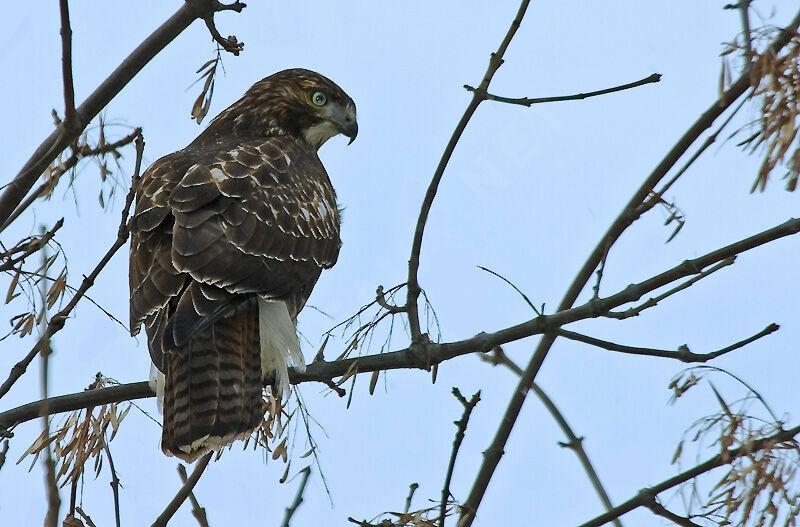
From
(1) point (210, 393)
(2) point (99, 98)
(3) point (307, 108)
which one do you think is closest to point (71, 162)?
(2) point (99, 98)

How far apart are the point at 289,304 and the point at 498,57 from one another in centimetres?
175

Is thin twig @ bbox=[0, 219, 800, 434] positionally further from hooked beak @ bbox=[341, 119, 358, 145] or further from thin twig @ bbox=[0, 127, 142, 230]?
hooked beak @ bbox=[341, 119, 358, 145]

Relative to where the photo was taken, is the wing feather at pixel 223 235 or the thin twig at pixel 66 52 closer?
the thin twig at pixel 66 52

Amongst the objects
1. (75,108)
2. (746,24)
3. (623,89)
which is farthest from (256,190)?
(746,24)

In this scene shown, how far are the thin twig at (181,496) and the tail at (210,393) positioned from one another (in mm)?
152

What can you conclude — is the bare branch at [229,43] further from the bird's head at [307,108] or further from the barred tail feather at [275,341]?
the bird's head at [307,108]

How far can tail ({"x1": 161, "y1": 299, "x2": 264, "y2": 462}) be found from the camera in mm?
4332

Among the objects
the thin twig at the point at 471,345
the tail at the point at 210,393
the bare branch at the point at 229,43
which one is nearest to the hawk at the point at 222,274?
the tail at the point at 210,393

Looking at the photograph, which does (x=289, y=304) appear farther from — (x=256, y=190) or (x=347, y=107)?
(x=347, y=107)

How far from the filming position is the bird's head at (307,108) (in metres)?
6.33

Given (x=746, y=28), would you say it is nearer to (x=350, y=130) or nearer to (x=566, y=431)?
(x=566, y=431)

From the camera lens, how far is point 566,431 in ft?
→ 12.0

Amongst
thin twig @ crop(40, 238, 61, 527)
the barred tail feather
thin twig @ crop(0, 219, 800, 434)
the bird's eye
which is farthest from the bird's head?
thin twig @ crop(40, 238, 61, 527)

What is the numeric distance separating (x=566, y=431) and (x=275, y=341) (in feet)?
5.56
